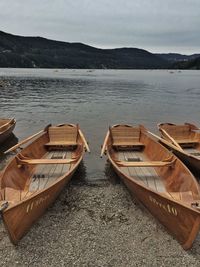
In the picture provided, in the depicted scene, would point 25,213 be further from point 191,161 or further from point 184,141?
point 184,141

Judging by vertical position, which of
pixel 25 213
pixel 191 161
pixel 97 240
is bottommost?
pixel 97 240

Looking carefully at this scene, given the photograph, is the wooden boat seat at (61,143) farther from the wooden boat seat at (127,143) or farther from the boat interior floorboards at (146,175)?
the boat interior floorboards at (146,175)

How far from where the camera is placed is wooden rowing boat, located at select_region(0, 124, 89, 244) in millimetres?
7750

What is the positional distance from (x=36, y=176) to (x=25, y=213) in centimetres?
342

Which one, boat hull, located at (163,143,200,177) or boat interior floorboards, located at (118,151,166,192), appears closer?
boat interior floorboards, located at (118,151,166,192)

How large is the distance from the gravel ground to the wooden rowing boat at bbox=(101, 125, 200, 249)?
443mm

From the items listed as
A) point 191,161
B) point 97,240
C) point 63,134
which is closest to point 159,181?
point 191,161

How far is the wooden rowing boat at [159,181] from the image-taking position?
25.1 feet

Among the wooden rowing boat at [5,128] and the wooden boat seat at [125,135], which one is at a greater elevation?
the wooden boat seat at [125,135]

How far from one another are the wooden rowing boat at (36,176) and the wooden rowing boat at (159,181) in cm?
203

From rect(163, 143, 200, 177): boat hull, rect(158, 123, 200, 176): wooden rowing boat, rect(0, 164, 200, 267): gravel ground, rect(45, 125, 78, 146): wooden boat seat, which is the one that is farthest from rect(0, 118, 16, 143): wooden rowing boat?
rect(163, 143, 200, 177): boat hull

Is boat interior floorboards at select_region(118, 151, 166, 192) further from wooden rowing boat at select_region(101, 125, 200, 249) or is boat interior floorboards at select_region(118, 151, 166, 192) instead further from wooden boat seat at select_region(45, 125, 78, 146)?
wooden boat seat at select_region(45, 125, 78, 146)

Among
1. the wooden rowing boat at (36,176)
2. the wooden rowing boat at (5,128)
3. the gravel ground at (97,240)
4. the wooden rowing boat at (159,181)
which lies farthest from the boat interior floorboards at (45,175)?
the wooden rowing boat at (5,128)

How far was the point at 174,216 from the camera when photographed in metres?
7.91
